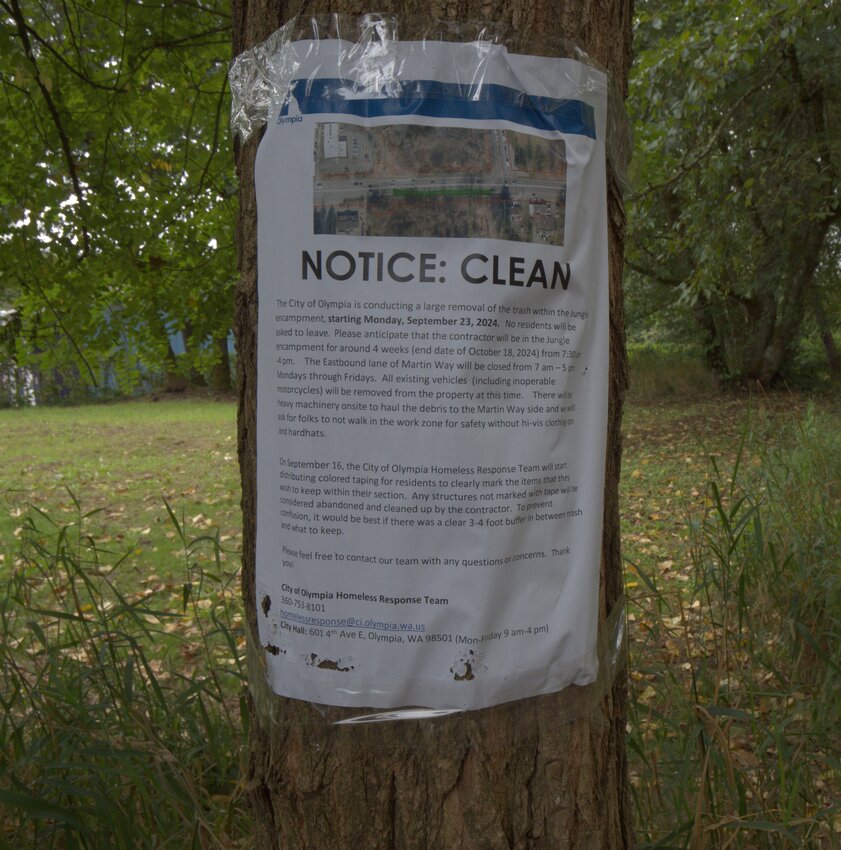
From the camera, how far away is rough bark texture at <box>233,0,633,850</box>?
125cm

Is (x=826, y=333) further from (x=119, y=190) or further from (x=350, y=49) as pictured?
(x=350, y=49)

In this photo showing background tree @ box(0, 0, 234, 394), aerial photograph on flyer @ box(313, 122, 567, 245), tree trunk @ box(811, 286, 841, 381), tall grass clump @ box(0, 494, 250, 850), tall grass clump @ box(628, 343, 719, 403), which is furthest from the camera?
tall grass clump @ box(628, 343, 719, 403)

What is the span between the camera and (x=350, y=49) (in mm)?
1196

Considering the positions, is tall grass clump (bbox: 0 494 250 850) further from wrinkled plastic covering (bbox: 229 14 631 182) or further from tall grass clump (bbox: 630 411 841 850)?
wrinkled plastic covering (bbox: 229 14 631 182)

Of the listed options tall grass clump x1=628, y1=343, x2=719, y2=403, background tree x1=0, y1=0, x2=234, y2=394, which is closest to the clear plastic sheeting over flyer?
background tree x1=0, y1=0, x2=234, y2=394

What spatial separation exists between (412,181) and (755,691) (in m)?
1.63

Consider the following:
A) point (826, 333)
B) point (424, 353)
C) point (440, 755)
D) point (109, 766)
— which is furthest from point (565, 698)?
point (826, 333)

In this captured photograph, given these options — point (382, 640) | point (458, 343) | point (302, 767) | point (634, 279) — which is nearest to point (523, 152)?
point (458, 343)

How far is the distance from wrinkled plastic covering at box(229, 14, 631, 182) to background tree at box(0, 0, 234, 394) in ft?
8.06

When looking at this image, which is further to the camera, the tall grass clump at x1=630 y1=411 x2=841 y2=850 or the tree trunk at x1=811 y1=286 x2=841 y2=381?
the tree trunk at x1=811 y1=286 x2=841 y2=381

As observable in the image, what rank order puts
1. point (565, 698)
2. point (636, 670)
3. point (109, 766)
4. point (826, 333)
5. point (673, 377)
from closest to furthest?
point (565, 698) → point (109, 766) → point (636, 670) → point (826, 333) → point (673, 377)

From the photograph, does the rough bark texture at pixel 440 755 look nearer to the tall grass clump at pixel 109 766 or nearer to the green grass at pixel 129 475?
the tall grass clump at pixel 109 766

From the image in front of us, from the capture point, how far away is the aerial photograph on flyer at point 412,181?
1164 mm

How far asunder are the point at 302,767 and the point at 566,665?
1.50 ft
